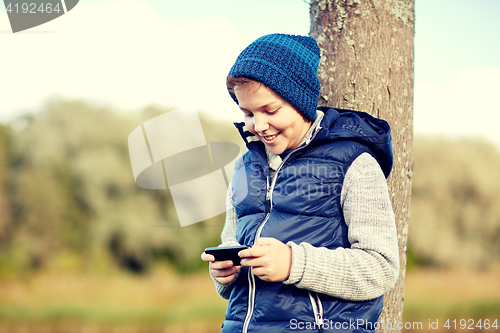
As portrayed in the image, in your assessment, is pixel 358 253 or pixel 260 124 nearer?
pixel 358 253

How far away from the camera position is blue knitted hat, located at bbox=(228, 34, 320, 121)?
1.39 metres

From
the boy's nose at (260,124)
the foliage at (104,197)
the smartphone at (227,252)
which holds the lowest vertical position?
the foliage at (104,197)

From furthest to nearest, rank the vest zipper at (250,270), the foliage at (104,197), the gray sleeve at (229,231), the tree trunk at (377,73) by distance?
the foliage at (104,197) → the tree trunk at (377,73) → the gray sleeve at (229,231) → the vest zipper at (250,270)

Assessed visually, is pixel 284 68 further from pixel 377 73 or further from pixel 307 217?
pixel 377 73

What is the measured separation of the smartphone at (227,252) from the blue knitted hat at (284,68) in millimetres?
621

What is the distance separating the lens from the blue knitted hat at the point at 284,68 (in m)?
1.39

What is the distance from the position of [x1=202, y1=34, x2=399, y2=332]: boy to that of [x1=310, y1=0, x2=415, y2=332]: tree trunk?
46 cm

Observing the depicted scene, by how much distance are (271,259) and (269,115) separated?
0.58m

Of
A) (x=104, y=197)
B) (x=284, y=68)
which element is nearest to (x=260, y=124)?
(x=284, y=68)

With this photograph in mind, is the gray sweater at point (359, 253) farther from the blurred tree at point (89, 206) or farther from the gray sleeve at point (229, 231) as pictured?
the blurred tree at point (89, 206)

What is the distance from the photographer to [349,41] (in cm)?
199

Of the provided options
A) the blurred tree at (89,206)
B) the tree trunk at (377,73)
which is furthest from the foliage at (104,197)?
the tree trunk at (377,73)

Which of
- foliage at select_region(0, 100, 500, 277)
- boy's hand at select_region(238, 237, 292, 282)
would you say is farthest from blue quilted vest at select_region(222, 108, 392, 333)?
foliage at select_region(0, 100, 500, 277)

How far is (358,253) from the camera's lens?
4.05 ft
